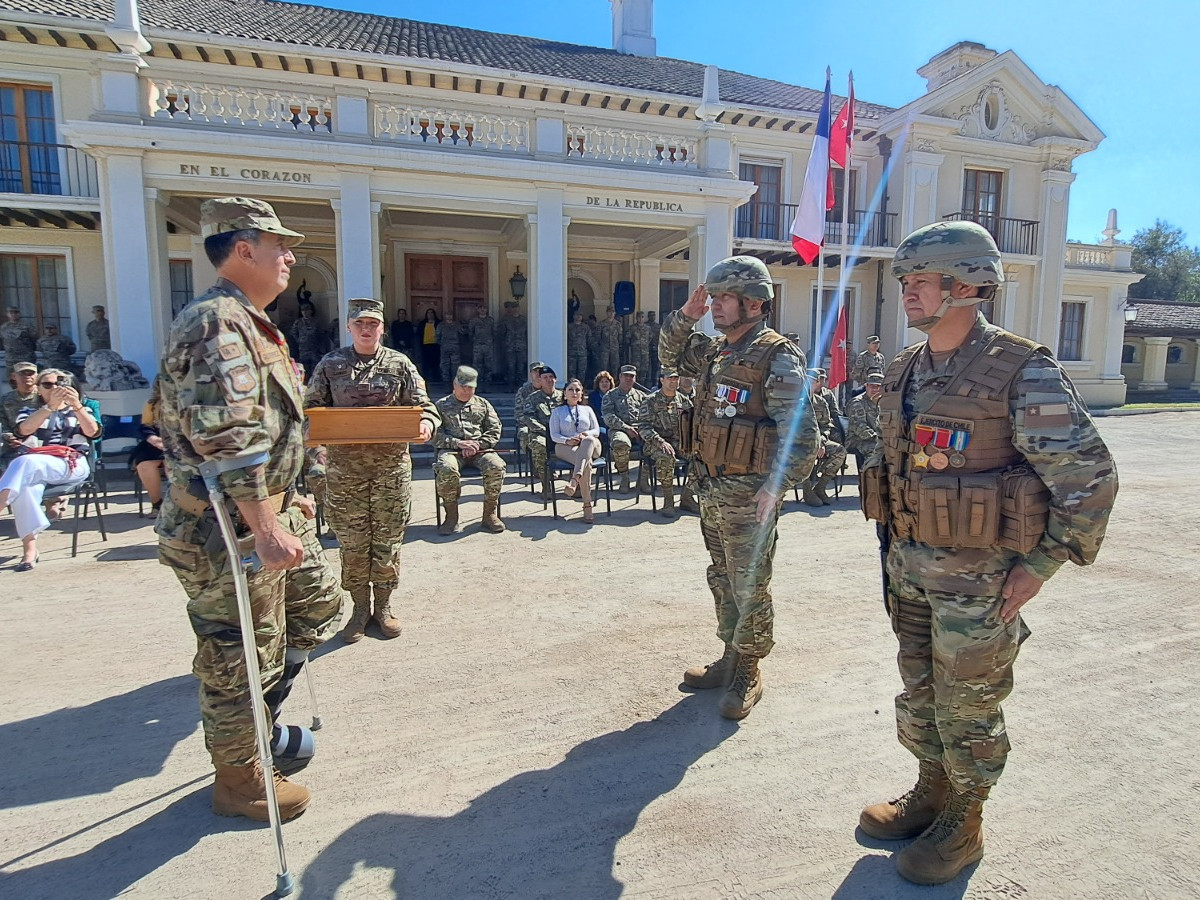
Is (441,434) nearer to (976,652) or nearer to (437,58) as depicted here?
(976,652)

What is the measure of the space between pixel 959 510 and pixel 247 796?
8.80ft

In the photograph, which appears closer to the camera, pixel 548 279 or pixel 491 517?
pixel 491 517

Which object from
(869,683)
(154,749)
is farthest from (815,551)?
(154,749)

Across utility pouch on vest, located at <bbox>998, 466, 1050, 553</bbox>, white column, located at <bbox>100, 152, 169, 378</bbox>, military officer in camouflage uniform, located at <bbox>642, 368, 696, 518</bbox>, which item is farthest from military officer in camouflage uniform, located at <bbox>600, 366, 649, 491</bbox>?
white column, located at <bbox>100, 152, 169, 378</bbox>

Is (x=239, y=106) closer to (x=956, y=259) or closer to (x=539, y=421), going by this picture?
(x=539, y=421)

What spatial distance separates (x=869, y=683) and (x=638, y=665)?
47.8 inches

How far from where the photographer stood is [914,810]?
236 cm

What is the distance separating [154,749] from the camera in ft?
9.38

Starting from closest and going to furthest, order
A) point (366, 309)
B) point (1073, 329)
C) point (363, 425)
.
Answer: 1. point (363, 425)
2. point (366, 309)
3. point (1073, 329)

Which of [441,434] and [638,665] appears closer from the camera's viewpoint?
[638,665]

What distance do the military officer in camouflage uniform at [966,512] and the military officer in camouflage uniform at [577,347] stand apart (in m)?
12.4

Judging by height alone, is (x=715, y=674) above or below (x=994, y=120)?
below

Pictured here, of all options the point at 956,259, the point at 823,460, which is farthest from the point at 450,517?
the point at 956,259

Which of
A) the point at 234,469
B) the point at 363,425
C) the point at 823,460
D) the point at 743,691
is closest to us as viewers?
the point at 234,469
